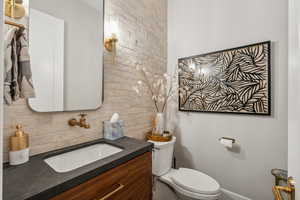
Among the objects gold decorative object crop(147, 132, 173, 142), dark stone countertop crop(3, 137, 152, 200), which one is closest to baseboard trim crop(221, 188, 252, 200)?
gold decorative object crop(147, 132, 173, 142)

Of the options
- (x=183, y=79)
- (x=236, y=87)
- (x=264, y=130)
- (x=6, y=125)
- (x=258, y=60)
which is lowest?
(x=264, y=130)

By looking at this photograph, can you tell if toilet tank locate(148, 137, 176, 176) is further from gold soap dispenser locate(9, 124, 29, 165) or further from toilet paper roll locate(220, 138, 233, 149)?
gold soap dispenser locate(9, 124, 29, 165)

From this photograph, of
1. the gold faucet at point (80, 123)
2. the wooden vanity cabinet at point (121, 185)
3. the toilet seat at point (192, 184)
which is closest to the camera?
the wooden vanity cabinet at point (121, 185)

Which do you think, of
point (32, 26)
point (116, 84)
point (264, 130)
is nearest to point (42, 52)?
point (32, 26)

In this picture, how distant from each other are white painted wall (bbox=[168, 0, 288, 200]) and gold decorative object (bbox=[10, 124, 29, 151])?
154 cm

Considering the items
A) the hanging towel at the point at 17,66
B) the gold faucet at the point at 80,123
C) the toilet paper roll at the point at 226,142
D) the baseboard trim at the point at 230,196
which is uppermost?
the hanging towel at the point at 17,66

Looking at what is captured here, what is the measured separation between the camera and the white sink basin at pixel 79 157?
85 cm

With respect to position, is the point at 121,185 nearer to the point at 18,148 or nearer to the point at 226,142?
the point at 18,148

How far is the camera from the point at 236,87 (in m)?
1.45

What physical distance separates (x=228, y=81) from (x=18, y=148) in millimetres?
1740

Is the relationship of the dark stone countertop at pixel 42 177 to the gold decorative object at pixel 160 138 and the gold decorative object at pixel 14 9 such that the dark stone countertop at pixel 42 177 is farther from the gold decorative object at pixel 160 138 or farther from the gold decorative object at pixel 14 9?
the gold decorative object at pixel 14 9

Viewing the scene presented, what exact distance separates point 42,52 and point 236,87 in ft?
5.44

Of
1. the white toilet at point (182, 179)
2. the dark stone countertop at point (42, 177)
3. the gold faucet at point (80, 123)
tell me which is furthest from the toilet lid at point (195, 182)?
the gold faucet at point (80, 123)

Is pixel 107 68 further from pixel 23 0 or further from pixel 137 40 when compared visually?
pixel 23 0
